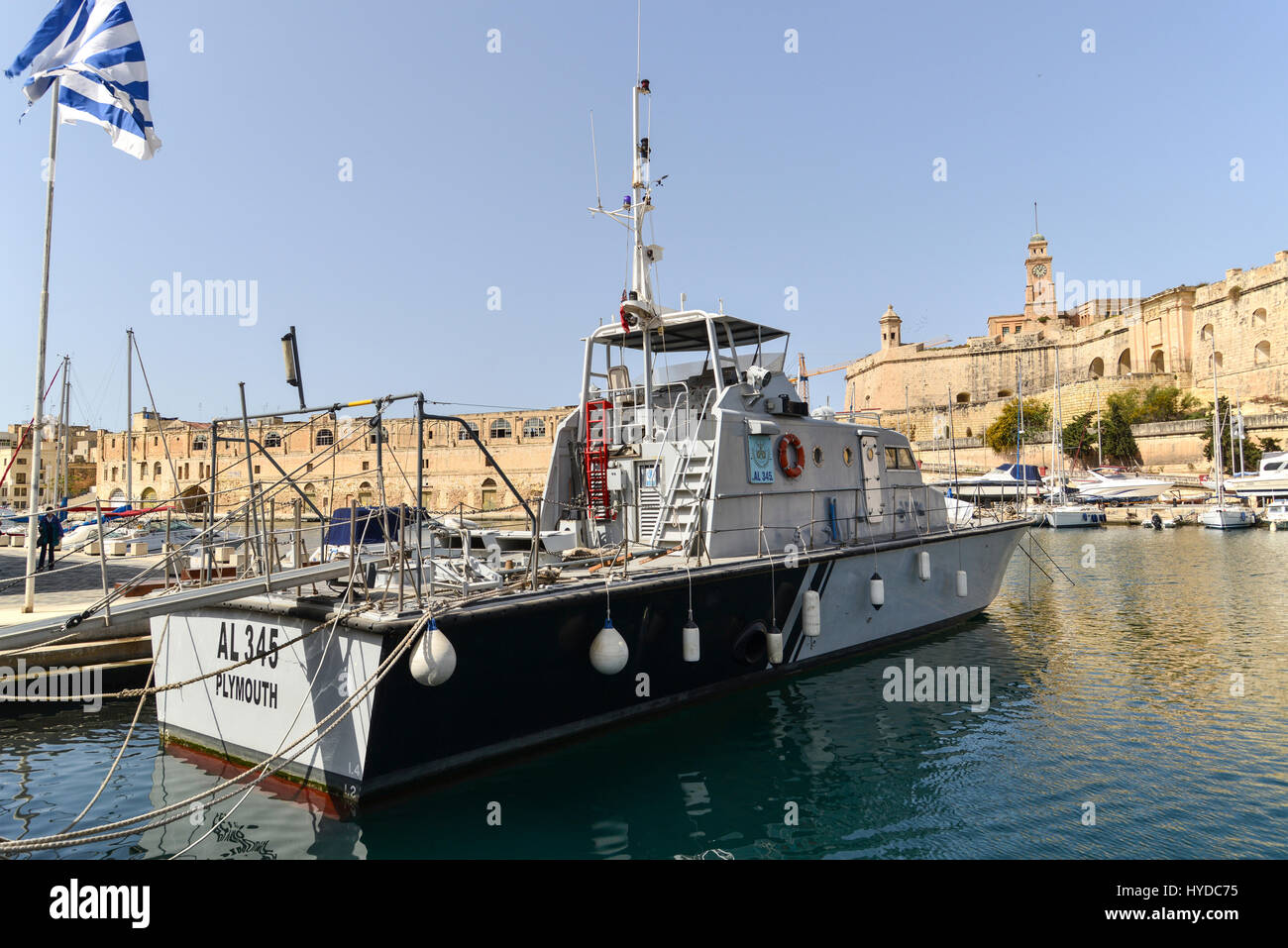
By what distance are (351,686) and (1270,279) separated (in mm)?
70980

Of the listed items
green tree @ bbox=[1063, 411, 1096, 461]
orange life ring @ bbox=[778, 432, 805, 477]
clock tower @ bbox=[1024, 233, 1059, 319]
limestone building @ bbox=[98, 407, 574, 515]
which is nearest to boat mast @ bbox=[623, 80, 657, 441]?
orange life ring @ bbox=[778, 432, 805, 477]

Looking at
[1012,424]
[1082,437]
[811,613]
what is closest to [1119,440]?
[1082,437]

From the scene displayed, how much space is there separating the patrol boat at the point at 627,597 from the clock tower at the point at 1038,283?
8989cm

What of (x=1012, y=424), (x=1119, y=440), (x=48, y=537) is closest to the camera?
(x=48, y=537)

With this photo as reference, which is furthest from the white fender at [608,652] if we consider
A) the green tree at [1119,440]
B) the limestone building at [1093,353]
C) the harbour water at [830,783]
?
the green tree at [1119,440]

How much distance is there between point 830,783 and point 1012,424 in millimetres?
63250

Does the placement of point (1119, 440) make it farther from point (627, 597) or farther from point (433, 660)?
point (433, 660)

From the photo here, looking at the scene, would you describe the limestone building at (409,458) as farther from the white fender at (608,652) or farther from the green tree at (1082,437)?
the white fender at (608,652)

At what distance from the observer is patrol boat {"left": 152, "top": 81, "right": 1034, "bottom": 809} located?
19.9ft

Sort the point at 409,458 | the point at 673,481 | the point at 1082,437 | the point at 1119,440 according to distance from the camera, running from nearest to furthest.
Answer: the point at 673,481, the point at 1119,440, the point at 1082,437, the point at 409,458

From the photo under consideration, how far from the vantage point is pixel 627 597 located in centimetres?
726

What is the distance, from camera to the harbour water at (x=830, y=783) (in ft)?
19.1
